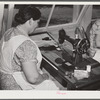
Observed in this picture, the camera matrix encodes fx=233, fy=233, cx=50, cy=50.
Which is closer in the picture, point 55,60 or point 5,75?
point 5,75

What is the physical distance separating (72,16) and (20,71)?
4.28 feet

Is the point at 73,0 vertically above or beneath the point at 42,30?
above

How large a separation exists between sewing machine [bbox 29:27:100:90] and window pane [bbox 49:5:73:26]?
0.53m

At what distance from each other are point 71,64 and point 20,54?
39cm

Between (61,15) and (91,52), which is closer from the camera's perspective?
(91,52)

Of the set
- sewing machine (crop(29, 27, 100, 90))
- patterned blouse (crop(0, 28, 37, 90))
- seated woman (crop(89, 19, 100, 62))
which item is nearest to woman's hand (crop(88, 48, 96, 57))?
seated woman (crop(89, 19, 100, 62))

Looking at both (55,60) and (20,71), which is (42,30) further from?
(20,71)

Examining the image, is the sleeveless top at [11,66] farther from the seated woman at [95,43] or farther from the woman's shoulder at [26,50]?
the seated woman at [95,43]

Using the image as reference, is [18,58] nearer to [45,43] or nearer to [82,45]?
[82,45]

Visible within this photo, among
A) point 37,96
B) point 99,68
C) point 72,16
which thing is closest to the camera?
point 37,96

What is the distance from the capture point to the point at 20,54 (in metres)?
1.39

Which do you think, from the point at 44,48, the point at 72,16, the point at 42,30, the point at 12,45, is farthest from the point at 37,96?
the point at 72,16

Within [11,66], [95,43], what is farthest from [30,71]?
[95,43]

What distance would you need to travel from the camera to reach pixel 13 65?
1.45 metres
